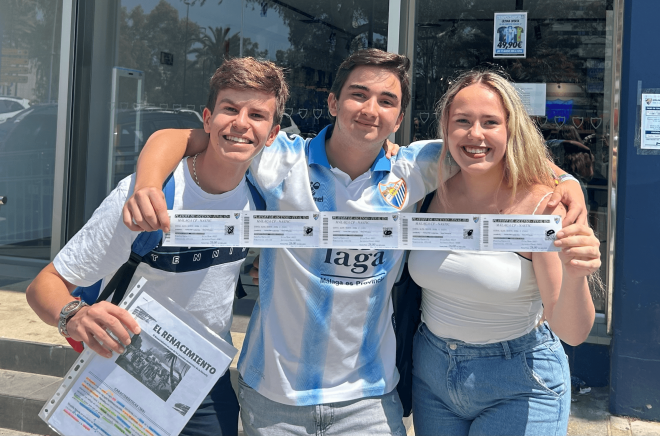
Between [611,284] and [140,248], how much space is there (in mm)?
3338

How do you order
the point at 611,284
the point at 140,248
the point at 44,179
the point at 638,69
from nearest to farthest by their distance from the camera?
the point at 140,248, the point at 638,69, the point at 611,284, the point at 44,179

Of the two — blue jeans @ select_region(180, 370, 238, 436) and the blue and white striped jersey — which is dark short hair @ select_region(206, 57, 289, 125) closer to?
the blue and white striped jersey

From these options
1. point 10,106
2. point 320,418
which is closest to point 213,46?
point 10,106

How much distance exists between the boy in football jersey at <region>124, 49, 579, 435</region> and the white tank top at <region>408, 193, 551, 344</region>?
7.9 inches

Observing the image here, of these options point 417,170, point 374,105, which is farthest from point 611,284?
point 374,105

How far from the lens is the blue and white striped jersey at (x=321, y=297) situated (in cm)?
217

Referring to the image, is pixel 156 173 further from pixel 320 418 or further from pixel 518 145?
pixel 518 145

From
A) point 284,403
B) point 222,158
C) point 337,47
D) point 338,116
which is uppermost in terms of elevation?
point 337,47

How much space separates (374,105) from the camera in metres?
2.20

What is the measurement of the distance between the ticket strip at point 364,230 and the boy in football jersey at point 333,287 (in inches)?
4.5

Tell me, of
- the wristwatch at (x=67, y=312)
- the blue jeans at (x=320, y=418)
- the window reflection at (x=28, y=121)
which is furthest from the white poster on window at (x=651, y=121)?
the window reflection at (x=28, y=121)

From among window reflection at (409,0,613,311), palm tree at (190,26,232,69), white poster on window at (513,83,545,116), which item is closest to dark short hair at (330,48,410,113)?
window reflection at (409,0,613,311)

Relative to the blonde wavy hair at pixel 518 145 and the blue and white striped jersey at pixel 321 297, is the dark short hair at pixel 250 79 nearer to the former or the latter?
the blue and white striped jersey at pixel 321 297

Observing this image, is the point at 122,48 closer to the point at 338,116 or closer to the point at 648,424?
the point at 338,116
